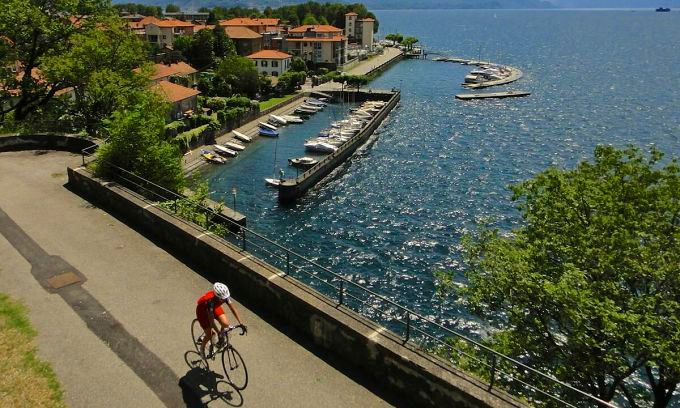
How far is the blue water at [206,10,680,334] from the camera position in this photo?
128 ft

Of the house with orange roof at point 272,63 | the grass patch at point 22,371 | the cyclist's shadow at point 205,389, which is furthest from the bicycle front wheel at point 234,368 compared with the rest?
the house with orange roof at point 272,63

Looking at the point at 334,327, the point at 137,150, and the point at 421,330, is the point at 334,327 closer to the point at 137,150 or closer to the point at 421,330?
the point at 421,330

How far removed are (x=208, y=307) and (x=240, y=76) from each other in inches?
3317

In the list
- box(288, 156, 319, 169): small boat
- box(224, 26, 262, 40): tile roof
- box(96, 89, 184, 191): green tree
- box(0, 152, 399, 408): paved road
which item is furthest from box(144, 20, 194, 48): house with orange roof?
box(0, 152, 399, 408): paved road

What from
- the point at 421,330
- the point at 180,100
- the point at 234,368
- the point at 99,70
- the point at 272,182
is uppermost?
the point at 99,70

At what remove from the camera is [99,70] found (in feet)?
111

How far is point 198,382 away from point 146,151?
1381cm

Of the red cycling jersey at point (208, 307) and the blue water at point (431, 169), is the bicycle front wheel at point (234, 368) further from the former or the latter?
the blue water at point (431, 169)

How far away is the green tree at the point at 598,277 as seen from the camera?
605 inches

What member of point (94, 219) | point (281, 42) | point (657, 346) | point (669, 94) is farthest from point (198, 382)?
point (281, 42)

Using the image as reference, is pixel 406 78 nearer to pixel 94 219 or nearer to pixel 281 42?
pixel 281 42

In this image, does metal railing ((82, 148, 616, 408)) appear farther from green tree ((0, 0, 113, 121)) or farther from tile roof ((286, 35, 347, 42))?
tile roof ((286, 35, 347, 42))

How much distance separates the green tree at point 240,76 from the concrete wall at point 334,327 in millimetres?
75539

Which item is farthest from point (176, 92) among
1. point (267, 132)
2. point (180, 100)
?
point (267, 132)
